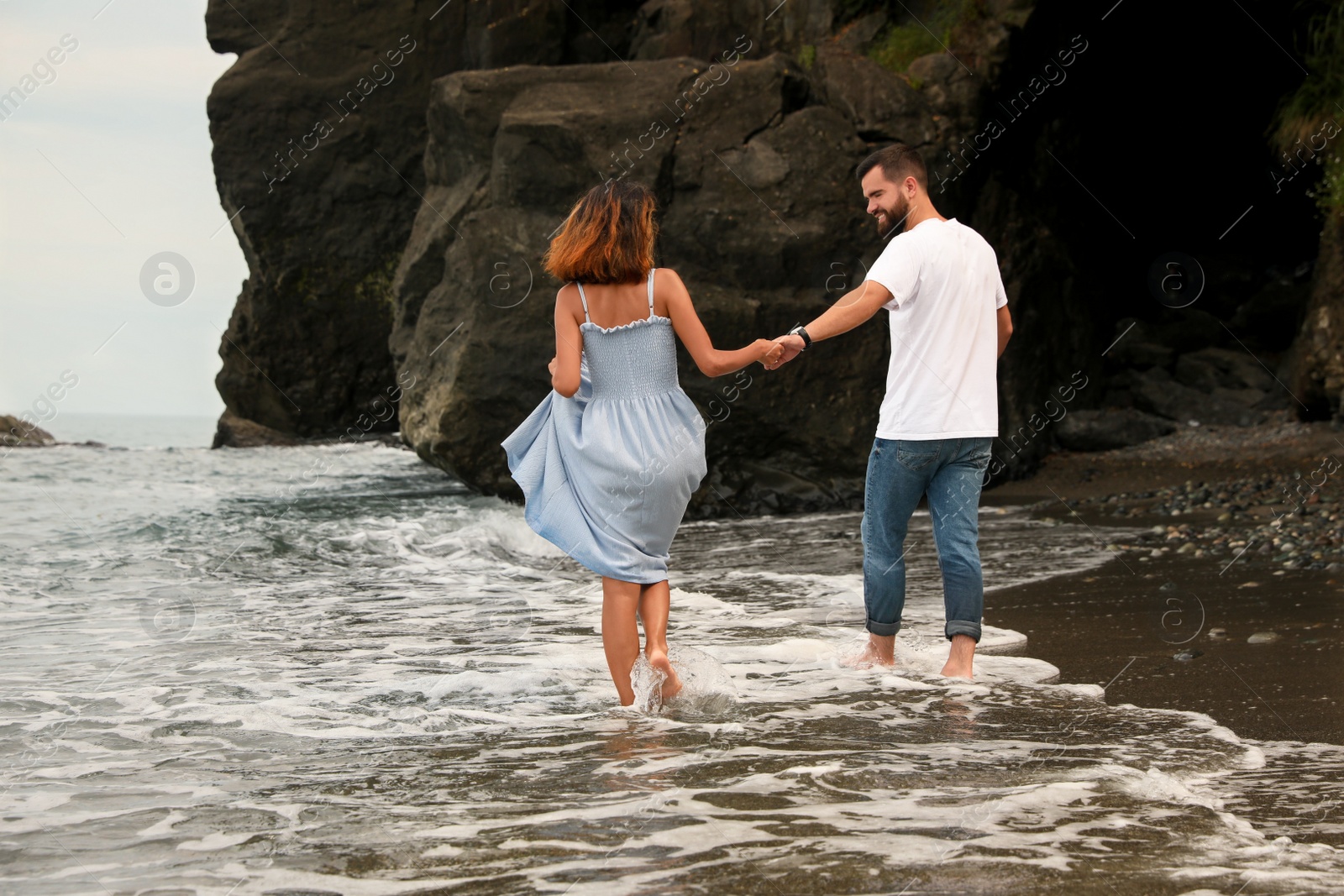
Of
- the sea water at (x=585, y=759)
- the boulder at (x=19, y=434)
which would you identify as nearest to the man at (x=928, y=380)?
the sea water at (x=585, y=759)

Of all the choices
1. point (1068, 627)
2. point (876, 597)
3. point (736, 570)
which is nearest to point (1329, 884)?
point (876, 597)

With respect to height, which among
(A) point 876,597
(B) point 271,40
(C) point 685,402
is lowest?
(A) point 876,597

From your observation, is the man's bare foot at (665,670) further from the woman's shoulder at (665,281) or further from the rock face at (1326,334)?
the rock face at (1326,334)

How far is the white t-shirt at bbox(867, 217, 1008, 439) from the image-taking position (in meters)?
4.57

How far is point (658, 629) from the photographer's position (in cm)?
437

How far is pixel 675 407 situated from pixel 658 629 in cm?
81

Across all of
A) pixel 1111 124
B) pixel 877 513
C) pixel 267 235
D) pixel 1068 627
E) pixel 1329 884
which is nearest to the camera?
pixel 1329 884

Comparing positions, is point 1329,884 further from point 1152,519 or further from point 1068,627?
point 1152,519

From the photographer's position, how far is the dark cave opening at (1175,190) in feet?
42.4

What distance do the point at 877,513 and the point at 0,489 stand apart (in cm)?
1218

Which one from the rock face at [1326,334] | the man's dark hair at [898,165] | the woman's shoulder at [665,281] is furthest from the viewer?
the rock face at [1326,334]

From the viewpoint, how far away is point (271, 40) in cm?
1727

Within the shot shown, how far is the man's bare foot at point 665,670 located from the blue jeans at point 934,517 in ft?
2.99

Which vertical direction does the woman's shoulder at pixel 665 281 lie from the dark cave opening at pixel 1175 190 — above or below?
below
